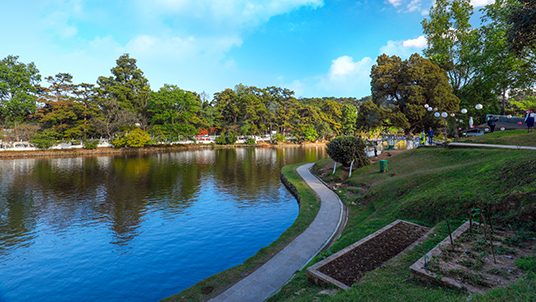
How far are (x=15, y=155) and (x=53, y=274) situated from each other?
44.6 meters

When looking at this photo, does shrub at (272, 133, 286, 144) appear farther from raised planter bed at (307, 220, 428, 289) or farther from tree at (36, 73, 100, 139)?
raised planter bed at (307, 220, 428, 289)

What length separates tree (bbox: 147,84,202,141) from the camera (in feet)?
176

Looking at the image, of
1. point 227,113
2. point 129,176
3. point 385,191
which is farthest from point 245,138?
point 385,191

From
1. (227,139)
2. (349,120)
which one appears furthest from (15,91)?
(349,120)

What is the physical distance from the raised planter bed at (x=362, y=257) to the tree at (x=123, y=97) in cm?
5133

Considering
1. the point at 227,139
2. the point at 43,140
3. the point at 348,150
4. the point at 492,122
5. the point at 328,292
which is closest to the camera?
the point at 328,292

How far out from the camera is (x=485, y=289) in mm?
3971

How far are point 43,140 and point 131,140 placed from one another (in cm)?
1270

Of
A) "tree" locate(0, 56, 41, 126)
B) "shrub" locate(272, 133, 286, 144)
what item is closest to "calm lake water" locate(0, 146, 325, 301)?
"tree" locate(0, 56, 41, 126)

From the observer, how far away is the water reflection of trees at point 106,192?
1295 centimetres

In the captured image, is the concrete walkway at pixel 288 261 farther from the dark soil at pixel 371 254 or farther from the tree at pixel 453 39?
the tree at pixel 453 39

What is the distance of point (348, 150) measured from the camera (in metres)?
19.1

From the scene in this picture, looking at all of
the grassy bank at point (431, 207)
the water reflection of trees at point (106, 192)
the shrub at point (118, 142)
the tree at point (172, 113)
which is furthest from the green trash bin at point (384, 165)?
the tree at point (172, 113)

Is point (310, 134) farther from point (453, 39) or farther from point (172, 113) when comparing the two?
point (453, 39)
